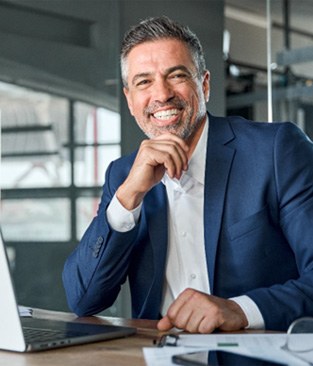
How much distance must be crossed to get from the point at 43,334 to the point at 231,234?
67 centimetres

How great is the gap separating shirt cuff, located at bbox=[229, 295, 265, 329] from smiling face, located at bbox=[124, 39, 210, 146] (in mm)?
678

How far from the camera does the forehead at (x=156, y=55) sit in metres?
2.27

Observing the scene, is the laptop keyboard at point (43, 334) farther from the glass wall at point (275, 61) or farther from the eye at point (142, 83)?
the glass wall at point (275, 61)

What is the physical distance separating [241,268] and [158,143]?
373 millimetres

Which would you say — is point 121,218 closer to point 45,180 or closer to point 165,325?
point 165,325

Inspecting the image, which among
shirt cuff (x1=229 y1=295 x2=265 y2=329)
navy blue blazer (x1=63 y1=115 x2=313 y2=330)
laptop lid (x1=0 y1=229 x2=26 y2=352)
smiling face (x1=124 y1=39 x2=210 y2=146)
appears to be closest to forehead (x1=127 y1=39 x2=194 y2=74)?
smiling face (x1=124 y1=39 x2=210 y2=146)

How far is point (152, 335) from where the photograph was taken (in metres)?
1.63

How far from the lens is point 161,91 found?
7.45 ft

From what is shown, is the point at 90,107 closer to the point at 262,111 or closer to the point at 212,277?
the point at 262,111

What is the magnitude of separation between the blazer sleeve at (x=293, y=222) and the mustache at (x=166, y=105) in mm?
285

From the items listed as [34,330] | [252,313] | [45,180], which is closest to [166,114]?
[252,313]

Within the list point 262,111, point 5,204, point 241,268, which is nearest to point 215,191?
point 241,268

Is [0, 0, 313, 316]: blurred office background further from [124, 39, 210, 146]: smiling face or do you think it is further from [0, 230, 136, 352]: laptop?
[0, 230, 136, 352]: laptop

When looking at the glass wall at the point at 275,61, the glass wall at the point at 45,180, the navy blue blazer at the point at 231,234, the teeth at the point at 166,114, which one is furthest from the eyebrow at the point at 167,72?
the glass wall at the point at 275,61
